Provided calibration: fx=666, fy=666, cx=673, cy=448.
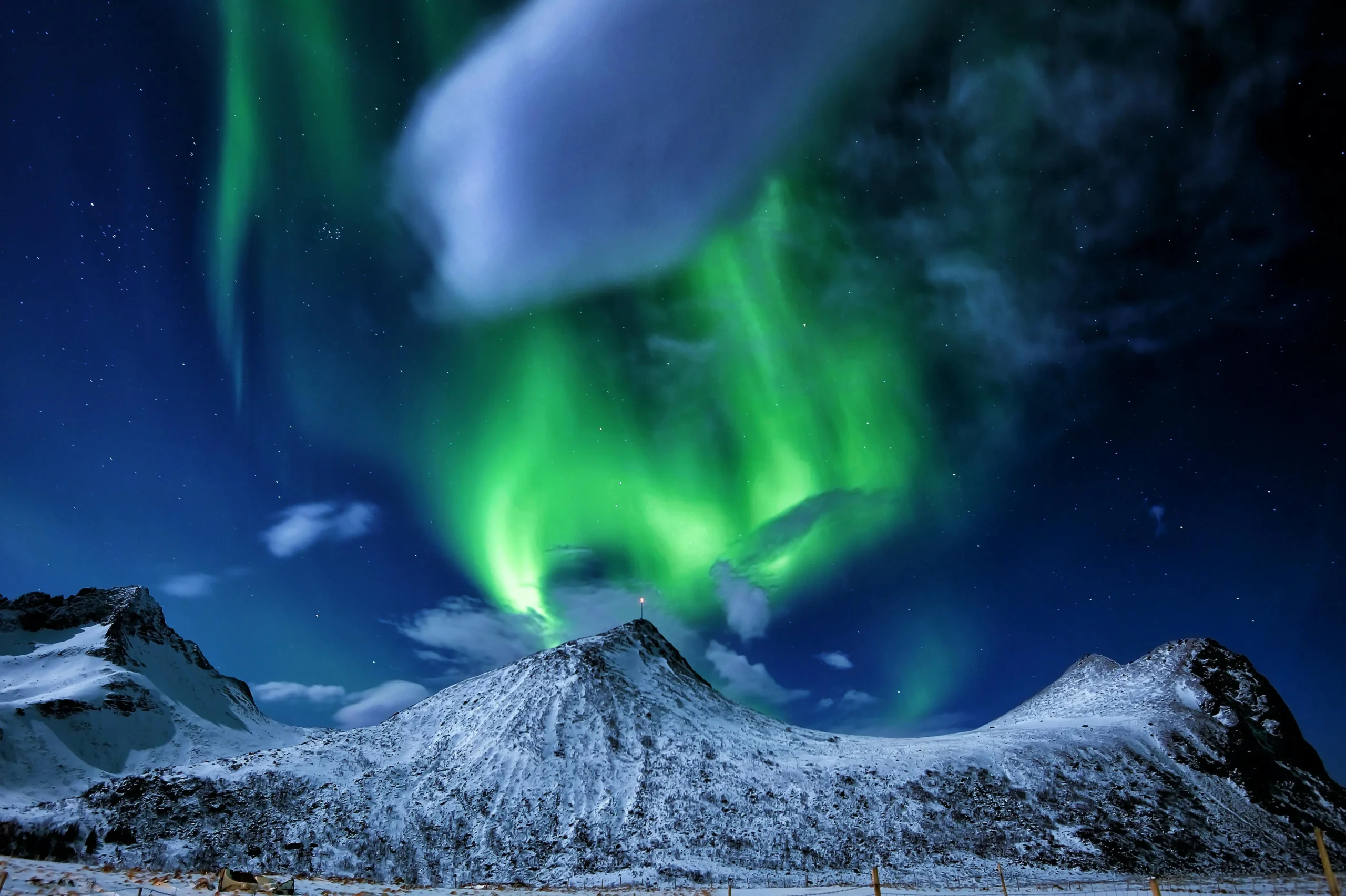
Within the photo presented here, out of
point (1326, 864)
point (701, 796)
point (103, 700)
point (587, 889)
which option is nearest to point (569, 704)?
point (701, 796)

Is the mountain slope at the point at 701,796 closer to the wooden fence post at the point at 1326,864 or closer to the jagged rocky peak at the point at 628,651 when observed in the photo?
the jagged rocky peak at the point at 628,651

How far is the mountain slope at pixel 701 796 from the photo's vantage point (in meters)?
55.3

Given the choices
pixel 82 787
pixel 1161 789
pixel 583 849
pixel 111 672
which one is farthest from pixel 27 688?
pixel 1161 789

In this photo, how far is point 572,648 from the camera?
95.8 metres

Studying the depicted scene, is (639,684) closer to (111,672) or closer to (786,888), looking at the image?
(786,888)

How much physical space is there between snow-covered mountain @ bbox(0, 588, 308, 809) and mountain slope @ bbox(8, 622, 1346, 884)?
1427 inches

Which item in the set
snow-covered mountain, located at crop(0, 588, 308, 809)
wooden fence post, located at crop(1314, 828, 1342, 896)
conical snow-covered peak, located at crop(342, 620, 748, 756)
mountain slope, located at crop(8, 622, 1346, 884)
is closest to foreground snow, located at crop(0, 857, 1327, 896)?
mountain slope, located at crop(8, 622, 1346, 884)

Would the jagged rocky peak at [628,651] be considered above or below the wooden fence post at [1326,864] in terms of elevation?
above

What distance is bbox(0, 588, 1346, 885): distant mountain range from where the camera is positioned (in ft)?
181

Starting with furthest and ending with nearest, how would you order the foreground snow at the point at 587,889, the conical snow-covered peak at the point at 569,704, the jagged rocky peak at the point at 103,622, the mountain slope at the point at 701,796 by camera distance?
1. the jagged rocky peak at the point at 103,622
2. the conical snow-covered peak at the point at 569,704
3. the mountain slope at the point at 701,796
4. the foreground snow at the point at 587,889

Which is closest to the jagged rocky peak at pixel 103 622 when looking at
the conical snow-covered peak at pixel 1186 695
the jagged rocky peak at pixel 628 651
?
the jagged rocky peak at pixel 628 651

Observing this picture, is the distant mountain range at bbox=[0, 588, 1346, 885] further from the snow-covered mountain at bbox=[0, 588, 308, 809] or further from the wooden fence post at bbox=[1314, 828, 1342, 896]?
the wooden fence post at bbox=[1314, 828, 1342, 896]

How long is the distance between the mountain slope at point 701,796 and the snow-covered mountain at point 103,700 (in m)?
36.2

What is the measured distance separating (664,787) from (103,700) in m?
95.0
